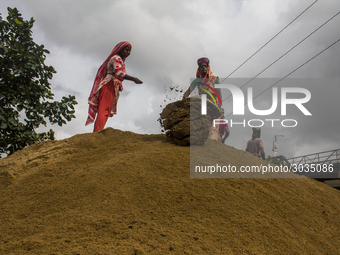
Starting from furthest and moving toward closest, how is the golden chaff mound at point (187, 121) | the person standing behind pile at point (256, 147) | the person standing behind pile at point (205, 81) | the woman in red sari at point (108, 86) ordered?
the person standing behind pile at point (256, 147) → the person standing behind pile at point (205, 81) → the woman in red sari at point (108, 86) → the golden chaff mound at point (187, 121)

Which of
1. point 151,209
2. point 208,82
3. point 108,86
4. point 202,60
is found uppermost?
point 202,60

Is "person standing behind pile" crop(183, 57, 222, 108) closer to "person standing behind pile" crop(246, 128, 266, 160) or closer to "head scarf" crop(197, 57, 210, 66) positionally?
"head scarf" crop(197, 57, 210, 66)

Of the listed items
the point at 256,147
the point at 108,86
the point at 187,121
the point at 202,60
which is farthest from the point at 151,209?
the point at 256,147

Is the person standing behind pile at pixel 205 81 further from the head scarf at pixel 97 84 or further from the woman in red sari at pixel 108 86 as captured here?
the head scarf at pixel 97 84

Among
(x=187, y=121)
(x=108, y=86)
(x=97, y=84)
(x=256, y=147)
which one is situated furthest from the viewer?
(x=256, y=147)

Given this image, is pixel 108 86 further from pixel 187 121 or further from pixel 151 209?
pixel 151 209

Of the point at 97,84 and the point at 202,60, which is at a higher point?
Result: the point at 202,60

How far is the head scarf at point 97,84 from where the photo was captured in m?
6.11

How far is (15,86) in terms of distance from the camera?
584 centimetres

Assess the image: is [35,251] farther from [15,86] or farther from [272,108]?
[15,86]

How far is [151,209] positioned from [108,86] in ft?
13.8

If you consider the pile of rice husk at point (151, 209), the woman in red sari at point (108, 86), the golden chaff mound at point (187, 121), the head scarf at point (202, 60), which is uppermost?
the head scarf at point (202, 60)

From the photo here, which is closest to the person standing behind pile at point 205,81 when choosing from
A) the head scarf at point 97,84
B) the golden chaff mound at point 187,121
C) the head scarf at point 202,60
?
the head scarf at point 202,60

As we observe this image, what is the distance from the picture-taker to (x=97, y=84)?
6254 millimetres
